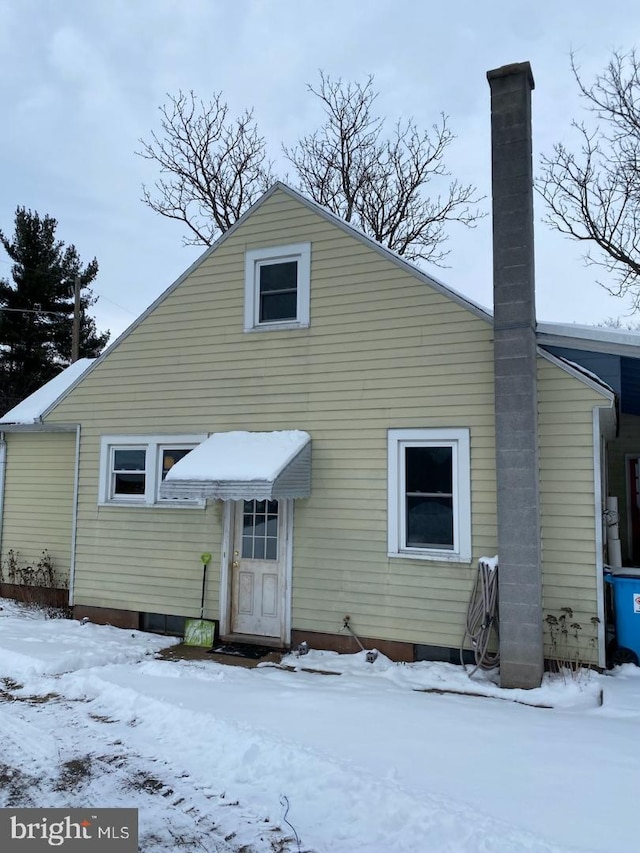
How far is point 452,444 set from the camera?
7.54 metres

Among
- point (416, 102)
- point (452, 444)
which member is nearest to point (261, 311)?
point (452, 444)

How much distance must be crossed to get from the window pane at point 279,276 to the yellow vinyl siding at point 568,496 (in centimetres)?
385

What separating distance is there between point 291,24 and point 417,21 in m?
2.63

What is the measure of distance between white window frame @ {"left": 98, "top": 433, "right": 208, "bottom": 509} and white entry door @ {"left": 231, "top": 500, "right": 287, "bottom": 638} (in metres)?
0.88

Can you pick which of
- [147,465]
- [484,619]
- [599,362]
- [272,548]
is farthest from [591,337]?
[147,465]

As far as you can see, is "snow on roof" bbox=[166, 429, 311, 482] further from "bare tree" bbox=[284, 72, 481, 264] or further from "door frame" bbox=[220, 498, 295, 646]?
"bare tree" bbox=[284, 72, 481, 264]

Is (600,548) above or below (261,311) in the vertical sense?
below

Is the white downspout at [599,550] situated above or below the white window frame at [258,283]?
below

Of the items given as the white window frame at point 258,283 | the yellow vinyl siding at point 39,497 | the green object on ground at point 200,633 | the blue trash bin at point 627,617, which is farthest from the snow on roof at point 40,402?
the blue trash bin at point 627,617

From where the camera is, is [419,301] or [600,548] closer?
[600,548]

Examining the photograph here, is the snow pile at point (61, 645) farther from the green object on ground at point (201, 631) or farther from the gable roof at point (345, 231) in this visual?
the gable roof at point (345, 231)

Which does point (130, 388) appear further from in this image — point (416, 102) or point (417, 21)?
point (416, 102)

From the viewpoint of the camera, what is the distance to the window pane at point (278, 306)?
8852 millimetres

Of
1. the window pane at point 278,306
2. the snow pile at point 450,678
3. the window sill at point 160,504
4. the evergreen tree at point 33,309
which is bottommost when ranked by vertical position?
the snow pile at point 450,678
